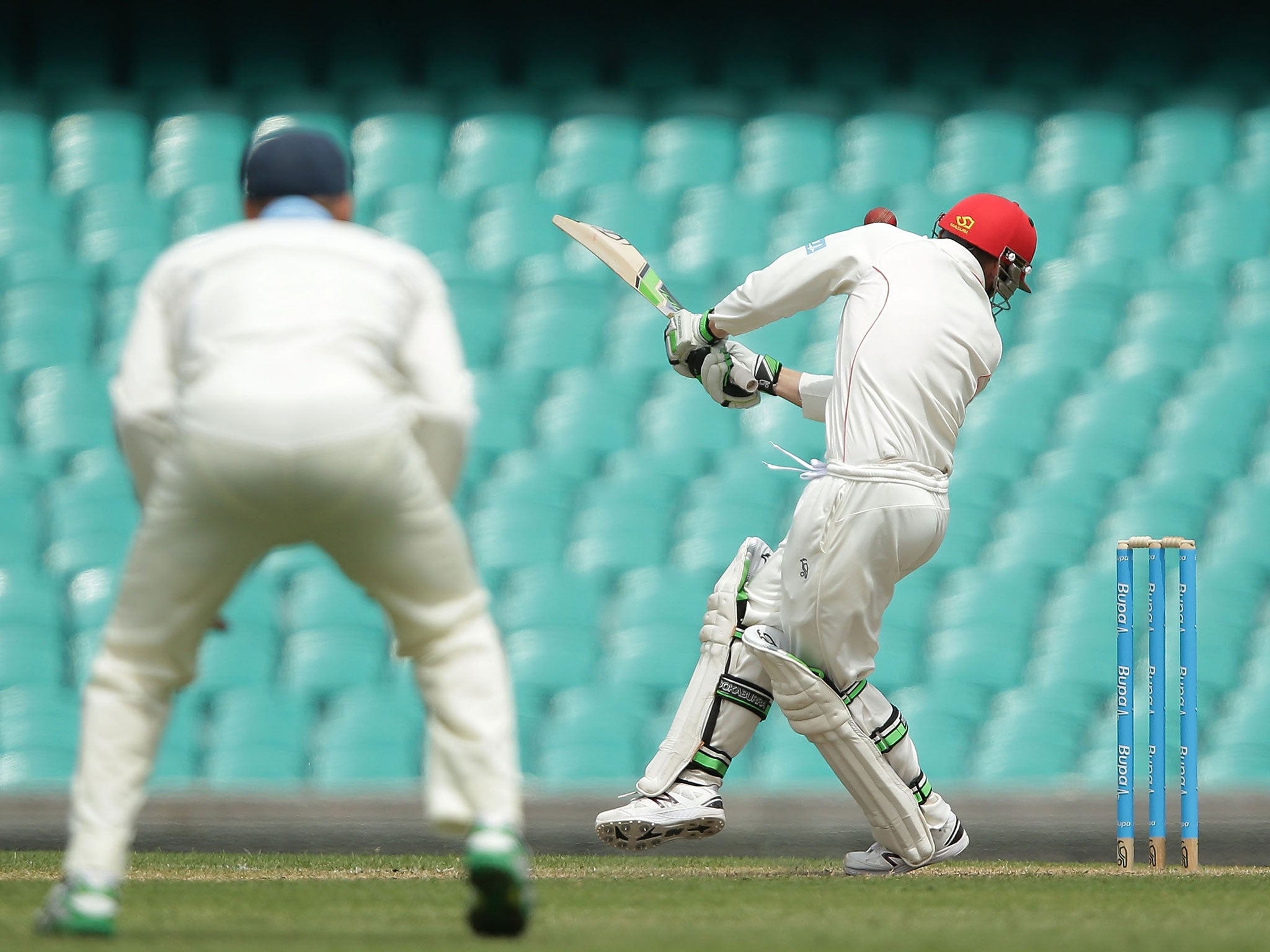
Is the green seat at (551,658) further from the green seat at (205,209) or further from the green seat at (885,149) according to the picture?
the green seat at (885,149)

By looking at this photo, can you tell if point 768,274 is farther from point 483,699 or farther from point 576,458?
point 576,458

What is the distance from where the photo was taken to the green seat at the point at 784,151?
7.25 metres

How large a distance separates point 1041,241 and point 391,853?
4105 millimetres

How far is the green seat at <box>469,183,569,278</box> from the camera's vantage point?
276 inches

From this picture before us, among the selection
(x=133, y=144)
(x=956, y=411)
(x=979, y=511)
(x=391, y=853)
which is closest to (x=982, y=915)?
(x=956, y=411)

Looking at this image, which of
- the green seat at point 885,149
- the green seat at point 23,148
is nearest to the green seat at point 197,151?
the green seat at point 23,148

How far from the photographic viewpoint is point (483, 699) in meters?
2.31

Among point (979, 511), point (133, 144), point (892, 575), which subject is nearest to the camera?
point (892, 575)

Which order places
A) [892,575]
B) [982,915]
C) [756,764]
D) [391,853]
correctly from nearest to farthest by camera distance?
[982,915] < [892,575] < [391,853] < [756,764]

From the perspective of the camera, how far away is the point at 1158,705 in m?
3.91

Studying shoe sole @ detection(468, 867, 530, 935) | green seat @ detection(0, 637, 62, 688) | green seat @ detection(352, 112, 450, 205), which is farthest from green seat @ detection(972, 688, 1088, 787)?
shoe sole @ detection(468, 867, 530, 935)

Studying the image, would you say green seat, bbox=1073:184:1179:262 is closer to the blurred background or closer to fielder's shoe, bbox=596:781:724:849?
the blurred background

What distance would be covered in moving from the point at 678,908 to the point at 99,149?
17.3ft

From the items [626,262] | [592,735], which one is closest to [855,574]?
[626,262]
